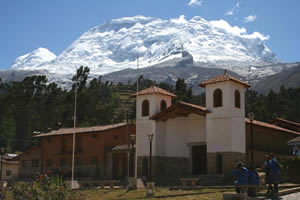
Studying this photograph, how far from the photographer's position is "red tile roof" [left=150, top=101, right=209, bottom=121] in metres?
34.0

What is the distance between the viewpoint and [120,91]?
119 m

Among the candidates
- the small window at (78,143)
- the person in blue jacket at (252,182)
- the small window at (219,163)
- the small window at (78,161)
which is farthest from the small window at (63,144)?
the person in blue jacket at (252,182)

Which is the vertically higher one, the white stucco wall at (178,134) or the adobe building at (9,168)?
the white stucco wall at (178,134)

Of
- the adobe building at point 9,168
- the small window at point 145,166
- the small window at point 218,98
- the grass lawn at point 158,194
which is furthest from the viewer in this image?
the adobe building at point 9,168

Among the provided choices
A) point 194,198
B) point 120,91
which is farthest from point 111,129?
point 120,91

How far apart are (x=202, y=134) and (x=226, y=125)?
428 cm

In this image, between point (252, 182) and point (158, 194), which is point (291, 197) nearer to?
point (252, 182)

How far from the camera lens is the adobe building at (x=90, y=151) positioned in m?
42.4

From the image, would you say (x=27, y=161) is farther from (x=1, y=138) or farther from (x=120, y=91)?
(x=120, y=91)

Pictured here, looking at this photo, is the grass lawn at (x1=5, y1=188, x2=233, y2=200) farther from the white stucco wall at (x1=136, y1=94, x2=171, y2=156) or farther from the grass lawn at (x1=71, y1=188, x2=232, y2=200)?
the white stucco wall at (x1=136, y1=94, x2=171, y2=156)

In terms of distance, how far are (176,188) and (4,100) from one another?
1888 inches

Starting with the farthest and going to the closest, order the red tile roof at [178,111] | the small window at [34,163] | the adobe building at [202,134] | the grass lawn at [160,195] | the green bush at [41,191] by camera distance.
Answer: the small window at [34,163], the red tile roof at [178,111], the adobe building at [202,134], the grass lawn at [160,195], the green bush at [41,191]

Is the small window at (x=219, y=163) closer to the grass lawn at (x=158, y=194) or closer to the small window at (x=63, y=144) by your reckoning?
the grass lawn at (x=158, y=194)

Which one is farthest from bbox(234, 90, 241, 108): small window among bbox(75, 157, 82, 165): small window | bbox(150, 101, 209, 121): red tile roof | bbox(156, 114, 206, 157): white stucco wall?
bbox(75, 157, 82, 165): small window
